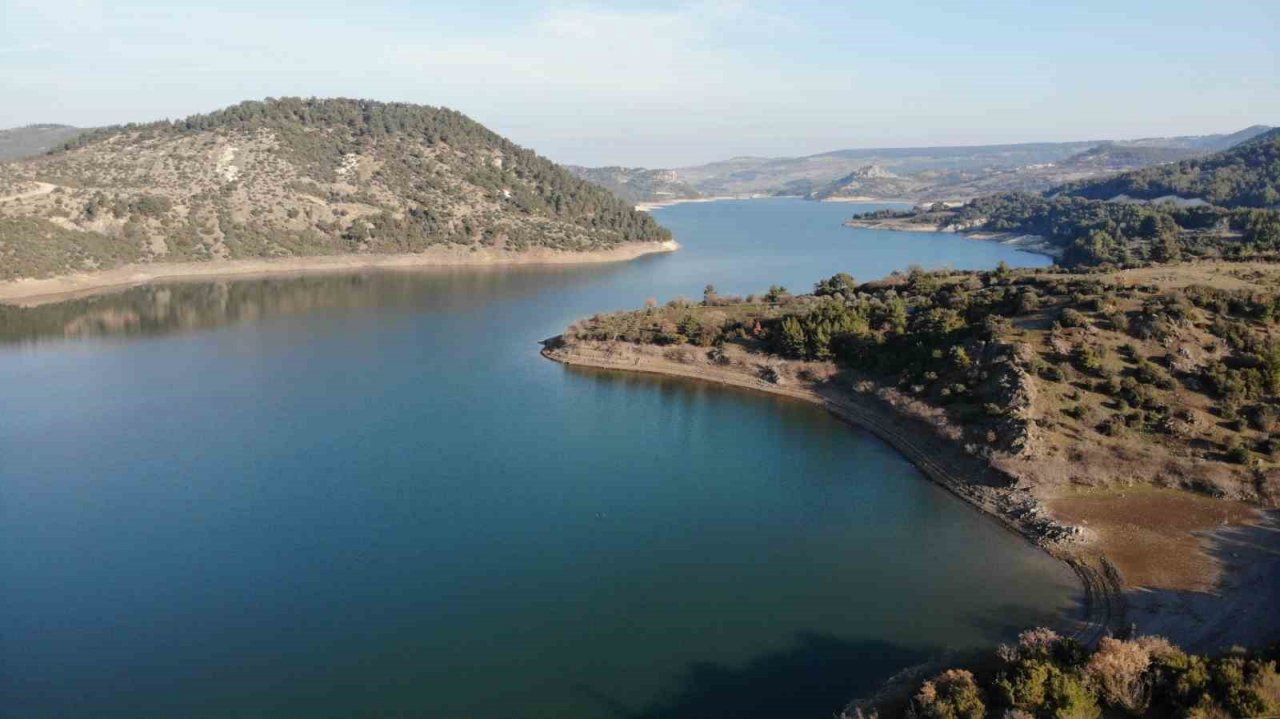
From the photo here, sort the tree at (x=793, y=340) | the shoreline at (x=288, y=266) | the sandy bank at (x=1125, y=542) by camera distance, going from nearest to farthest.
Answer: the sandy bank at (x=1125, y=542) → the tree at (x=793, y=340) → the shoreline at (x=288, y=266)

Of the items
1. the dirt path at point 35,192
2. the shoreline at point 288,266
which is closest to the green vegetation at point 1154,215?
the shoreline at point 288,266

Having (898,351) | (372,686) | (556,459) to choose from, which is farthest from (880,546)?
(898,351)

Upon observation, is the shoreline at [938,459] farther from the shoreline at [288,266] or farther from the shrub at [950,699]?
the shoreline at [288,266]

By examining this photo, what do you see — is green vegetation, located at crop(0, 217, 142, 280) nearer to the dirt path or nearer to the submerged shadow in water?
the dirt path

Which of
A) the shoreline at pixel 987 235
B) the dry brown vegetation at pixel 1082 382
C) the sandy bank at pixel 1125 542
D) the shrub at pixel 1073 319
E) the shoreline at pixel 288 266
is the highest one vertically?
the shoreline at pixel 987 235

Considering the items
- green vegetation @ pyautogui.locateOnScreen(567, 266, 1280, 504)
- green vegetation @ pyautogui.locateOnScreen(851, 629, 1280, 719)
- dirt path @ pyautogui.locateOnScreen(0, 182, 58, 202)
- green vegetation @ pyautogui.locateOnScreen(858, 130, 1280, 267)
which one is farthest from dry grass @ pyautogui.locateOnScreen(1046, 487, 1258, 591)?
dirt path @ pyautogui.locateOnScreen(0, 182, 58, 202)

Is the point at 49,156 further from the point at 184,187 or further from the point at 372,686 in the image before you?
the point at 372,686

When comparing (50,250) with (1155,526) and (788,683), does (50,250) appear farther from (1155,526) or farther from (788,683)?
(1155,526)
